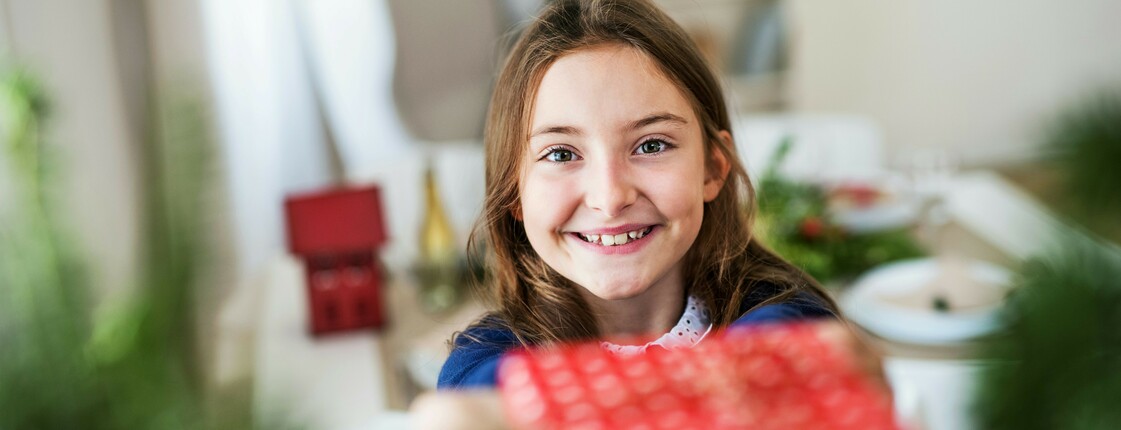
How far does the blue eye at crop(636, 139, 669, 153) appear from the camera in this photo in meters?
0.62

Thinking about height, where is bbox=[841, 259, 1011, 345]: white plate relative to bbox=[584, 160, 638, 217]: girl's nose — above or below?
below

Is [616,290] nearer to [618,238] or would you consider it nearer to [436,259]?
[618,238]

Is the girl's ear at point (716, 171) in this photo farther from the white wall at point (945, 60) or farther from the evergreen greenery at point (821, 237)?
the white wall at point (945, 60)

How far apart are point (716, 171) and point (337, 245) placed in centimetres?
88

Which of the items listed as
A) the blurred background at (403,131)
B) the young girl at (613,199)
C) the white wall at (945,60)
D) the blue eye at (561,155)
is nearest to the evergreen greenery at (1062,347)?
the blurred background at (403,131)

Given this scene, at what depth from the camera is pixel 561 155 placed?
2.05 ft

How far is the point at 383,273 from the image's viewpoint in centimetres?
172

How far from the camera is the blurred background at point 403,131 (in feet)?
0.72

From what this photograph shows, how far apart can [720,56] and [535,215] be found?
143 inches

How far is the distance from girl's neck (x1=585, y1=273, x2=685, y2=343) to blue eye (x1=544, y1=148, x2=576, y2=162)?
0.13 meters

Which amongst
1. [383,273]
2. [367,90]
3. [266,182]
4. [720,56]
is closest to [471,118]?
[367,90]

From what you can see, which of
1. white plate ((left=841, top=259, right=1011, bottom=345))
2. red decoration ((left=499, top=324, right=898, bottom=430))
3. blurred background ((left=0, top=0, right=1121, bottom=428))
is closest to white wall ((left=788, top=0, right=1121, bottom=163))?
blurred background ((left=0, top=0, right=1121, bottom=428))

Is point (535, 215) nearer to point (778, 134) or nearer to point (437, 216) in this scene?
point (437, 216)

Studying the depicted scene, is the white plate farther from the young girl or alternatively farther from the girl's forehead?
the girl's forehead
